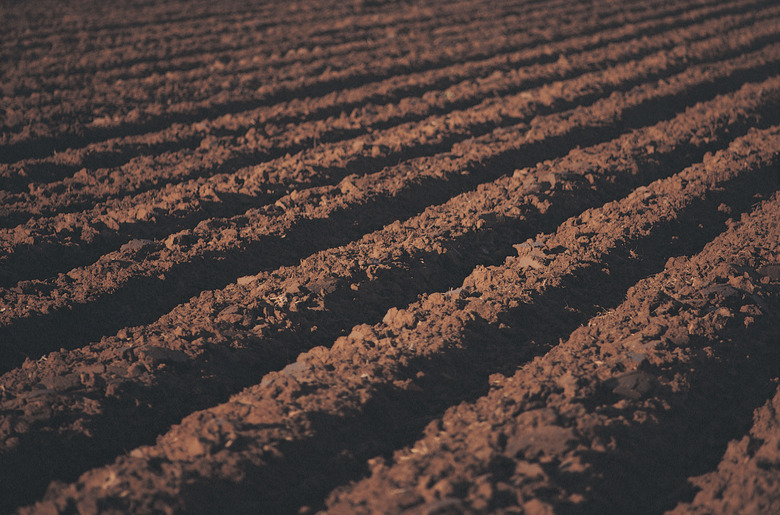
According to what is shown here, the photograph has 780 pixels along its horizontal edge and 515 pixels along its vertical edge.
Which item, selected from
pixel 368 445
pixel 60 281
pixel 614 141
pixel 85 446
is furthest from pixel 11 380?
pixel 614 141

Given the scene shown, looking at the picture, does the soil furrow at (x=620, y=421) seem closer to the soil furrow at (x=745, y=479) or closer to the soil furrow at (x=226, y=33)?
the soil furrow at (x=745, y=479)

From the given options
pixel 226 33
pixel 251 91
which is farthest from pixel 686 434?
pixel 226 33

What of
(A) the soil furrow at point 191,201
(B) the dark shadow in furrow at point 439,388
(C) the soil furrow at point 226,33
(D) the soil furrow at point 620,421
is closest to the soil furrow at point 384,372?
(B) the dark shadow in furrow at point 439,388

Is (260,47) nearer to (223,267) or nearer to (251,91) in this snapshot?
(251,91)

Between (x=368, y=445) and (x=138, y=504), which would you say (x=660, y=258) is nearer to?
(x=368, y=445)

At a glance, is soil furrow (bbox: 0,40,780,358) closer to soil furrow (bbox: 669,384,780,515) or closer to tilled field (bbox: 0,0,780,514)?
tilled field (bbox: 0,0,780,514)

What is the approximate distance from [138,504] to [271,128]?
17.3 feet

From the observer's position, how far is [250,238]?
4.88m

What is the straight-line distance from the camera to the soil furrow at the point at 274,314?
319cm

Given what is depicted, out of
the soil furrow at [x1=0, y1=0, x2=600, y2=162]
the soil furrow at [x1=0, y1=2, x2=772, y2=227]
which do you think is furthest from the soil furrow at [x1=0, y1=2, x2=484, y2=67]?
the soil furrow at [x1=0, y1=2, x2=772, y2=227]

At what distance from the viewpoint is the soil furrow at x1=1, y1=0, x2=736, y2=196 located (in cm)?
638

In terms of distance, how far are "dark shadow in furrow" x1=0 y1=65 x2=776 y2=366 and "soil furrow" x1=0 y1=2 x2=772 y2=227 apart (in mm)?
1643

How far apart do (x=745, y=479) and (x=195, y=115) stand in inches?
268

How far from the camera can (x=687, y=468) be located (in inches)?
115
